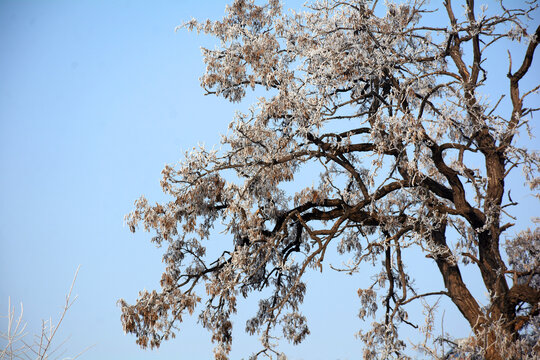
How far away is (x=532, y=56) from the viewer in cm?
842

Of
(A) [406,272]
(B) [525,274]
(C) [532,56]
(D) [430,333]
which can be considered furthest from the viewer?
(A) [406,272]

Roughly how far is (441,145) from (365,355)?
289cm

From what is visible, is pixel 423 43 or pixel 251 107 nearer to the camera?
pixel 251 107

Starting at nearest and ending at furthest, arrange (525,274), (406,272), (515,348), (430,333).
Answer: (430,333) → (515,348) → (525,274) → (406,272)

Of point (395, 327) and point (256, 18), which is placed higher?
point (256, 18)

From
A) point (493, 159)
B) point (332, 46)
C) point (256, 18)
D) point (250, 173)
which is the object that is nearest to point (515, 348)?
point (493, 159)

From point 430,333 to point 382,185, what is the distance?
2191 mm

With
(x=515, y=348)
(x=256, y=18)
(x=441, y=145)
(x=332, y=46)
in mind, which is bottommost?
(x=515, y=348)

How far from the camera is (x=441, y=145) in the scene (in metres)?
7.89

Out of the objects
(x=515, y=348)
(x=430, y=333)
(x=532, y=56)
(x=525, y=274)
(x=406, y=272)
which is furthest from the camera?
(x=406, y=272)

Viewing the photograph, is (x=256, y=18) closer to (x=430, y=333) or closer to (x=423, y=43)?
(x=423, y=43)

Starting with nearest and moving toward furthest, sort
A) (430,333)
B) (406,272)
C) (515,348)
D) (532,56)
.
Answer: (430,333) < (515,348) < (532,56) < (406,272)

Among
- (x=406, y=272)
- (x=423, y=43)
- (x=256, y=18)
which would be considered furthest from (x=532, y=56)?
(x=256, y=18)

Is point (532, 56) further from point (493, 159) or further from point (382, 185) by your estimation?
point (382, 185)
